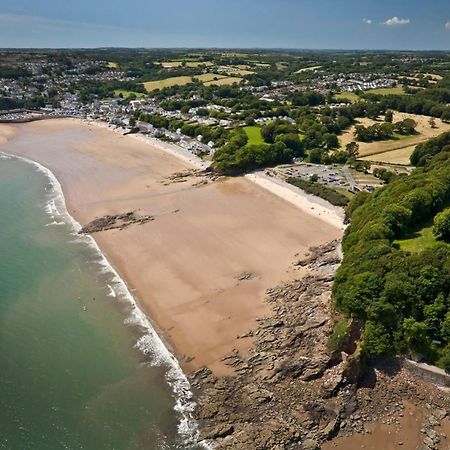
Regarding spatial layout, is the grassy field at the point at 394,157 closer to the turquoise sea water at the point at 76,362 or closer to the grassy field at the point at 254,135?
the grassy field at the point at 254,135

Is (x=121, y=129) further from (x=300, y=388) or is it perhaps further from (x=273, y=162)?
(x=300, y=388)

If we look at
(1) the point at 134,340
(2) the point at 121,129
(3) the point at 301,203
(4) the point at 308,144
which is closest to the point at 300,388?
(1) the point at 134,340

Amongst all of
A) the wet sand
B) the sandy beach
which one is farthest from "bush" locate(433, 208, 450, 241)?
the wet sand

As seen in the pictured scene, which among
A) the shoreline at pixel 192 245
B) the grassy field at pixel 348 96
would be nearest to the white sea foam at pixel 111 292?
the shoreline at pixel 192 245

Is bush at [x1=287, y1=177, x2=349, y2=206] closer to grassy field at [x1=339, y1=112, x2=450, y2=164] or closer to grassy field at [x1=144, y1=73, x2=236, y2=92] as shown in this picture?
grassy field at [x1=339, y1=112, x2=450, y2=164]

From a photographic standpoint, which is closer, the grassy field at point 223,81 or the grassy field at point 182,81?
the grassy field at point 182,81
